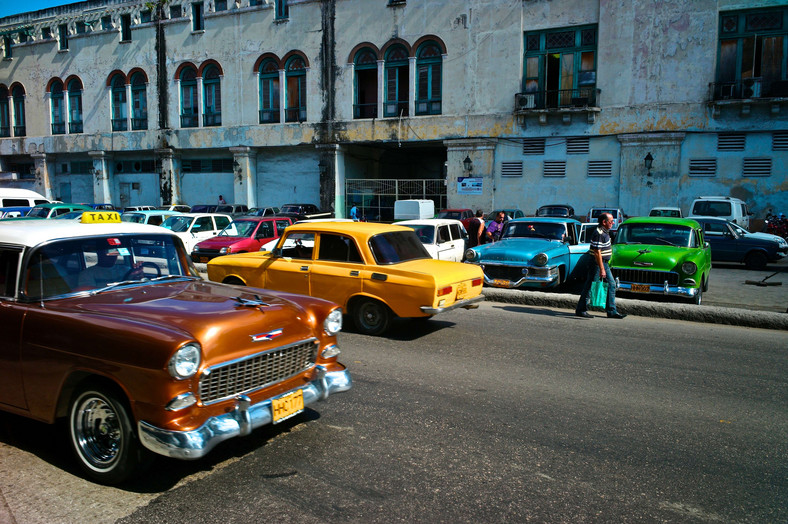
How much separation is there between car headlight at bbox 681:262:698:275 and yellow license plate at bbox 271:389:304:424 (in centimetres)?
872

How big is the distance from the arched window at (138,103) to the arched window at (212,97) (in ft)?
15.6

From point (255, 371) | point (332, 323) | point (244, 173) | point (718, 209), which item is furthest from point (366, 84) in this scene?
point (255, 371)

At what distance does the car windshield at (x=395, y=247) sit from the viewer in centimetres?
834

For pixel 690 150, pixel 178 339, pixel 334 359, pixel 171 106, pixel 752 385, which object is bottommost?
pixel 752 385

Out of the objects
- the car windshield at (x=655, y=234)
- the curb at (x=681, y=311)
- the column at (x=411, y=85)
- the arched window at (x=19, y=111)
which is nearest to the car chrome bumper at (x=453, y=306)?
the curb at (x=681, y=311)

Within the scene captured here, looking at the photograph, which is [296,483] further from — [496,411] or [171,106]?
[171,106]

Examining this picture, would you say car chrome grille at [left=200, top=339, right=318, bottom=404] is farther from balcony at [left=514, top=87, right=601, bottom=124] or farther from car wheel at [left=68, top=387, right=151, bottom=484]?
balcony at [left=514, top=87, right=601, bottom=124]

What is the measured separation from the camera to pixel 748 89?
24.4 m

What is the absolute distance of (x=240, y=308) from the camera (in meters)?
4.34

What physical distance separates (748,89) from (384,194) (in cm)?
1744

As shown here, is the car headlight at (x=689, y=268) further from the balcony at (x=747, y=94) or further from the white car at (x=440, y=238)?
the balcony at (x=747, y=94)

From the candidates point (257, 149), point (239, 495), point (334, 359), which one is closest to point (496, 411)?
point (334, 359)

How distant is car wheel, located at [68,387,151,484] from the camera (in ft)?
12.4

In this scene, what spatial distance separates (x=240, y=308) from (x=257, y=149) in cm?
3167
